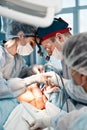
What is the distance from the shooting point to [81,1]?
3244mm

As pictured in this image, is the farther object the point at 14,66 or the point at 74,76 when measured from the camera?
the point at 14,66

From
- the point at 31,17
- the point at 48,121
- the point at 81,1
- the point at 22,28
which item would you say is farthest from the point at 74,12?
the point at 31,17

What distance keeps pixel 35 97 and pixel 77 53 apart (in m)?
0.86

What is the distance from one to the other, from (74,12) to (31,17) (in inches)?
115

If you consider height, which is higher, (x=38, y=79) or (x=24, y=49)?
(x=24, y=49)

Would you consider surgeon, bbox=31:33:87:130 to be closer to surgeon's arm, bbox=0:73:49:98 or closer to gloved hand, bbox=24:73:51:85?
surgeon's arm, bbox=0:73:49:98

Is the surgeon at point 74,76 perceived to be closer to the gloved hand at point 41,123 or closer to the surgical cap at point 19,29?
the gloved hand at point 41,123

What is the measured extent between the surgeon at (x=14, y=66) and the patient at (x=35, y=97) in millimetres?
77

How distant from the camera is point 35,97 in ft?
6.34

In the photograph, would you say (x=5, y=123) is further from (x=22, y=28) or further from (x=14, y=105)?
(x=22, y=28)

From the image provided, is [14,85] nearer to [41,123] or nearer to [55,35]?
[55,35]

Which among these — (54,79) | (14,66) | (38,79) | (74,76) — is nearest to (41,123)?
(74,76)

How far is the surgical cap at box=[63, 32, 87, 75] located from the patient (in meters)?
0.75

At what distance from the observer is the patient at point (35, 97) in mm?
1883
